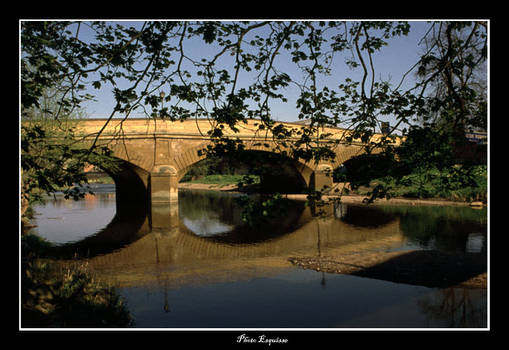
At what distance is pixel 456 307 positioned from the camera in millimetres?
7008

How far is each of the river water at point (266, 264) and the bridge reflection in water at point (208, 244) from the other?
3 cm

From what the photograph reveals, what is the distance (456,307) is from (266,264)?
4.48 metres

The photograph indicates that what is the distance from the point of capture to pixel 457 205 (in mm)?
22328

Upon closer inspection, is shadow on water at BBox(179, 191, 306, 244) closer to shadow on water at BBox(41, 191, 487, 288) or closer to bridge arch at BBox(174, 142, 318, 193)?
shadow on water at BBox(41, 191, 487, 288)

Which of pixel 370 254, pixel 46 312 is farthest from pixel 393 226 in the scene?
pixel 46 312

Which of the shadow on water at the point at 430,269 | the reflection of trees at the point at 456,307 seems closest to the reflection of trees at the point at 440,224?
the shadow on water at the point at 430,269

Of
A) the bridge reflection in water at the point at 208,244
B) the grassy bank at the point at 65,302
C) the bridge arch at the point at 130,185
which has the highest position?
the bridge arch at the point at 130,185

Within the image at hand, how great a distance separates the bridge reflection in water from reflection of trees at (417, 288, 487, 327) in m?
2.74

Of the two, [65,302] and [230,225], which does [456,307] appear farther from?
[230,225]

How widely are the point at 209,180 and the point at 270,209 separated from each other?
1758 inches

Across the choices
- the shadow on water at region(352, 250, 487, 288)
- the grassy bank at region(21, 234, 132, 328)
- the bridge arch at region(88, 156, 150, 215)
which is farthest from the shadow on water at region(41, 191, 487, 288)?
the grassy bank at region(21, 234, 132, 328)

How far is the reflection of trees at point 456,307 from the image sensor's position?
650 cm

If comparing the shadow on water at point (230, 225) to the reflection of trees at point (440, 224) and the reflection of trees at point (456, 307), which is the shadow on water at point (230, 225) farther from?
the reflection of trees at point (440, 224)
